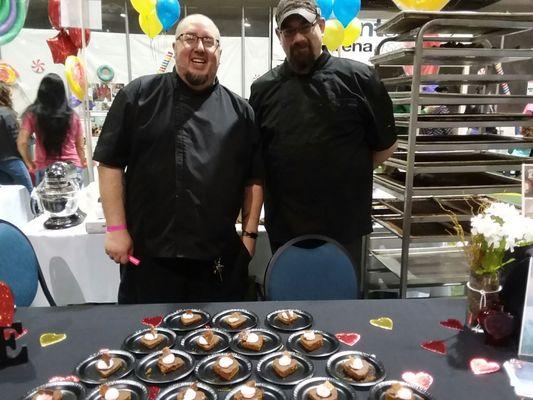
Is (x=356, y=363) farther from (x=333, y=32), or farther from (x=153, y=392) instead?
(x=333, y=32)

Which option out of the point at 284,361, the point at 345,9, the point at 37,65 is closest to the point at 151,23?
the point at 345,9

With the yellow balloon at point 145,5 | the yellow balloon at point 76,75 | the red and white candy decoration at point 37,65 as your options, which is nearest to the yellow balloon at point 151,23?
the yellow balloon at point 145,5

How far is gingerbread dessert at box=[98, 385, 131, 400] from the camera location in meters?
1.07

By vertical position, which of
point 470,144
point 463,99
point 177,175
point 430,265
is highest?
point 463,99

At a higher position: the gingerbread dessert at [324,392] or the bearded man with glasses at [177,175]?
the bearded man with glasses at [177,175]

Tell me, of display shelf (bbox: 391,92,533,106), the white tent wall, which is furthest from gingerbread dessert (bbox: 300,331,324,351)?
the white tent wall

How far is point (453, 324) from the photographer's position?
57.7 inches

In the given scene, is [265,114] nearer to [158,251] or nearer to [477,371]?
[158,251]

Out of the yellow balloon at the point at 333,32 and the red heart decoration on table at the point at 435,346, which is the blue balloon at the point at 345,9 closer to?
the yellow balloon at the point at 333,32

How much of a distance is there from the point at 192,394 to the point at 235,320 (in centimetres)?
40

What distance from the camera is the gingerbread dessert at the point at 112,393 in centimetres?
107

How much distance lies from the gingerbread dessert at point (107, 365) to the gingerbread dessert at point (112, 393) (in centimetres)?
7

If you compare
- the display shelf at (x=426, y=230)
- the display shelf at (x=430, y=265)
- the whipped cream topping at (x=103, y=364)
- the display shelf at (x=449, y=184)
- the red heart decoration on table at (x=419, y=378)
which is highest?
the display shelf at (x=449, y=184)

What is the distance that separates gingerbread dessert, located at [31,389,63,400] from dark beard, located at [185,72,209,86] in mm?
1247
